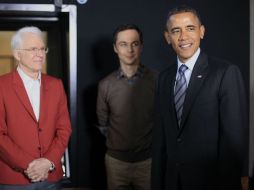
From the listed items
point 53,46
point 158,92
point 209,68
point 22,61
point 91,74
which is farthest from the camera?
point 53,46

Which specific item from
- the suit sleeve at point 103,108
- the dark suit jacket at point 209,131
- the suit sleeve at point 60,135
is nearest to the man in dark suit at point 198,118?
the dark suit jacket at point 209,131

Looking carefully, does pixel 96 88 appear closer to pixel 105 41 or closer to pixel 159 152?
pixel 105 41

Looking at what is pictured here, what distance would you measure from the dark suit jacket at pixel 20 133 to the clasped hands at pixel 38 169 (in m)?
0.03

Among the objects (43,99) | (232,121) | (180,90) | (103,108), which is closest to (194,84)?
(180,90)

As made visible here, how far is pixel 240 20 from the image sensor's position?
407cm

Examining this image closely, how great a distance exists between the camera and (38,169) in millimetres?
2527

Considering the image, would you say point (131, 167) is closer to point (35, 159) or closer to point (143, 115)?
point (143, 115)

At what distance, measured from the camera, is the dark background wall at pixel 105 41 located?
12.5 ft

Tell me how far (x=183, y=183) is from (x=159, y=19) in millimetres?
2168

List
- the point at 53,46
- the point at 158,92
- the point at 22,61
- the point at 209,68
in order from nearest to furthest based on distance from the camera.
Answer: the point at 209,68 < the point at 158,92 < the point at 22,61 < the point at 53,46

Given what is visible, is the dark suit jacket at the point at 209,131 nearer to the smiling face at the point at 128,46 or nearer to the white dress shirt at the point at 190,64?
the white dress shirt at the point at 190,64

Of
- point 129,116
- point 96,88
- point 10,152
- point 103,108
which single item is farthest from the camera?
point 96,88

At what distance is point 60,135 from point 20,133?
29 cm

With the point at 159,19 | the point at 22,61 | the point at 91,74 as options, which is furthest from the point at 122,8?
the point at 22,61
